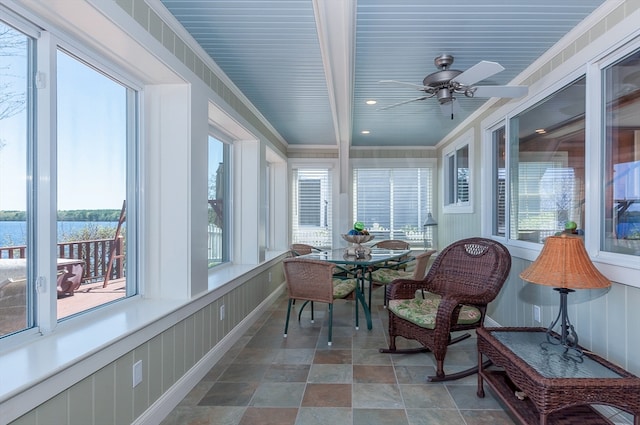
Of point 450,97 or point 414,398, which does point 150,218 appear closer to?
point 414,398

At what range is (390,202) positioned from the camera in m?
6.25

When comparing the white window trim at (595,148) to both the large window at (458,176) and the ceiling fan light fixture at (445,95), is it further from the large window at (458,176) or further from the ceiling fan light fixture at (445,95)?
the large window at (458,176)

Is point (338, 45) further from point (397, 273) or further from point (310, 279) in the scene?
point (397, 273)

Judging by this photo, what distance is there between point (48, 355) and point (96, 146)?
112 cm

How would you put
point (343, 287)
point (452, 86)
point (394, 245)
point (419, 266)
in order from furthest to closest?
point (394, 245) < point (419, 266) < point (343, 287) < point (452, 86)

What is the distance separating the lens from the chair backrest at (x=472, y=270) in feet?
9.02

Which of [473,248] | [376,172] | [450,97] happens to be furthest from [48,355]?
[376,172]

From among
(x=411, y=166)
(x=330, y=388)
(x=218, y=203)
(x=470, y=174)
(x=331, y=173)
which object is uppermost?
(x=411, y=166)

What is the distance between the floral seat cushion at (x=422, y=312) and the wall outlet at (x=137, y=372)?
1.88 meters

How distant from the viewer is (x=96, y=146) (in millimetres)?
1965

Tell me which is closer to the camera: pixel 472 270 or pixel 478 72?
pixel 478 72

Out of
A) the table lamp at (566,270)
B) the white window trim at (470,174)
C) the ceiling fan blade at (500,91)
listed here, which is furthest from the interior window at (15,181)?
the white window trim at (470,174)

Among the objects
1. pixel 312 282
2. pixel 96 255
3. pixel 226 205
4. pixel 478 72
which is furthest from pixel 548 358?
pixel 226 205

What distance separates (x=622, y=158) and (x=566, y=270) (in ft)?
2.80
